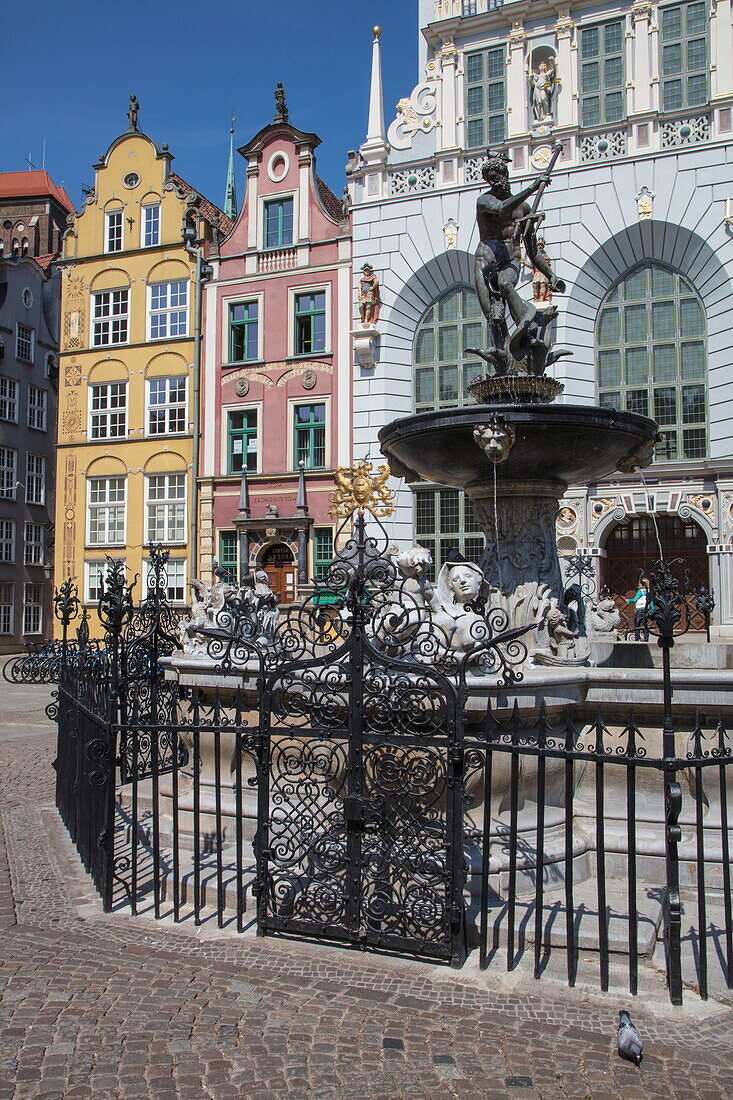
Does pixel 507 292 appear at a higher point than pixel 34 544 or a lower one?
higher

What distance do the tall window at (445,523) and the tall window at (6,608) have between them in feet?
65.1

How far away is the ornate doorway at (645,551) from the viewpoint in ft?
83.1

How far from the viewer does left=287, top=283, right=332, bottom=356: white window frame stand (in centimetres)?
2964

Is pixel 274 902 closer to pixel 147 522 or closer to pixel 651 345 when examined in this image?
pixel 651 345

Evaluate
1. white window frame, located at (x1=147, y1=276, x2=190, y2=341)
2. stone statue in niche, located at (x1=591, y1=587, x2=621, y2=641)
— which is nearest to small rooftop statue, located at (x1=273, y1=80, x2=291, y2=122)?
white window frame, located at (x1=147, y1=276, x2=190, y2=341)

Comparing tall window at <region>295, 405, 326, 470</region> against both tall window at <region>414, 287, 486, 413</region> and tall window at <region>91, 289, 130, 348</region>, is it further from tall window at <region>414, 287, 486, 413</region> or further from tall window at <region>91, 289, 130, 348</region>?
tall window at <region>91, 289, 130, 348</region>

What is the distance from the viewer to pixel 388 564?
5996 mm

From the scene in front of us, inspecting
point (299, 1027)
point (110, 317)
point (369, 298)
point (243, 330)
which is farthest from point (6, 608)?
point (299, 1027)

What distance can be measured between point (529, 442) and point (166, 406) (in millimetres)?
26305

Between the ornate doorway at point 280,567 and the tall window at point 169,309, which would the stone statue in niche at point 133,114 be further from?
the ornate doorway at point 280,567

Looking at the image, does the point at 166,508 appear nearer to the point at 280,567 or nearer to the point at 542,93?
the point at 280,567

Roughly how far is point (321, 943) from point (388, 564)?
240 centimetres

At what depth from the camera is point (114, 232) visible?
111 feet

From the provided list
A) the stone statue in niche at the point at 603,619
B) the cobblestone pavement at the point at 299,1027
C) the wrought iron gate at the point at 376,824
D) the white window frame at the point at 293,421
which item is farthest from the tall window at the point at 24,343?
the wrought iron gate at the point at 376,824
